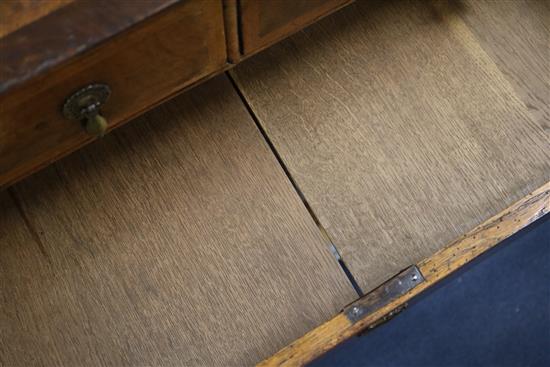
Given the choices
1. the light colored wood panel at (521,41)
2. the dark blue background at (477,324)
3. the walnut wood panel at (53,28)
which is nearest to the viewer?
the walnut wood panel at (53,28)

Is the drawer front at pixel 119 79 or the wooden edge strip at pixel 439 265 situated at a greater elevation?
the drawer front at pixel 119 79

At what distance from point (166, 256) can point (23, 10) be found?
30 cm

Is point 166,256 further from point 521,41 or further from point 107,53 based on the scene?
point 521,41

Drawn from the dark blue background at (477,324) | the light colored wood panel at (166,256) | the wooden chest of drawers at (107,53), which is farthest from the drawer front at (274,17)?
the dark blue background at (477,324)

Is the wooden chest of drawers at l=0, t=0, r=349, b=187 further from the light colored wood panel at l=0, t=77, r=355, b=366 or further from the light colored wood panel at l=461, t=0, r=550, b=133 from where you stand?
the light colored wood panel at l=461, t=0, r=550, b=133

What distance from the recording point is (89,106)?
0.70 m

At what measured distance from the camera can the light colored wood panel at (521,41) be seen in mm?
885

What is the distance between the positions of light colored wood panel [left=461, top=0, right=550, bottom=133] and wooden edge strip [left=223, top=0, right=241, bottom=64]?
0.31 m

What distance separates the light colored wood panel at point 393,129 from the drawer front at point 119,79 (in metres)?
0.14

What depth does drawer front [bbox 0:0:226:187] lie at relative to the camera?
0.65 m

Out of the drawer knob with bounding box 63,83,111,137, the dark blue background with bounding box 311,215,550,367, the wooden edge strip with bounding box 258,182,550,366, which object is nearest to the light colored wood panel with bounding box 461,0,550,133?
the wooden edge strip with bounding box 258,182,550,366

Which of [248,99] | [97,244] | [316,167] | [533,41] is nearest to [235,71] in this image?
[248,99]

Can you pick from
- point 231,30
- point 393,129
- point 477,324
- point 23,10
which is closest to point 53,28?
point 23,10

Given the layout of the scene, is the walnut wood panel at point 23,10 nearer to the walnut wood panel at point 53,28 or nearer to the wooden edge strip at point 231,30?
the walnut wood panel at point 53,28
